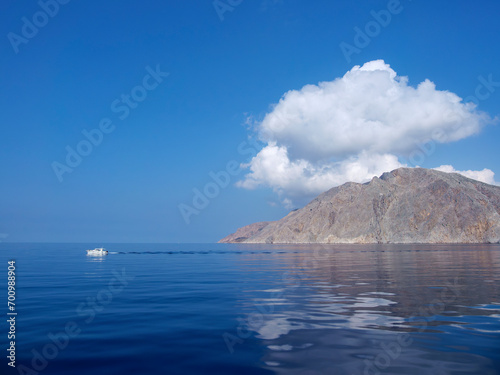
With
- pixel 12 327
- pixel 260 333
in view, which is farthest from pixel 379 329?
pixel 12 327

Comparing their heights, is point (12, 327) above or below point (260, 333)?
above

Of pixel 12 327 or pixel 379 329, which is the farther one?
pixel 12 327

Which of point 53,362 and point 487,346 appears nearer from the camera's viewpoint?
point 53,362

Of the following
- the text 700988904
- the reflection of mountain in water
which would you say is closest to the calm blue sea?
the reflection of mountain in water

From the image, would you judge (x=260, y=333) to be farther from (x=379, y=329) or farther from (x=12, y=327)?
(x=12, y=327)

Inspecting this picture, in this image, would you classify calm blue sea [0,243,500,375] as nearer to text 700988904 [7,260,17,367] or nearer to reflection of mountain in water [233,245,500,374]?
reflection of mountain in water [233,245,500,374]

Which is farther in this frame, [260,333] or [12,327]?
[12,327]

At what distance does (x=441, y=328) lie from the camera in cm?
1470

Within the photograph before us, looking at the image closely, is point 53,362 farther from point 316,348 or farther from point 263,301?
point 263,301

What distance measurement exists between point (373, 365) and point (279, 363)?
2.83 m

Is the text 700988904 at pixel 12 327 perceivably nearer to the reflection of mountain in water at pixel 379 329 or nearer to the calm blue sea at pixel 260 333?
the calm blue sea at pixel 260 333

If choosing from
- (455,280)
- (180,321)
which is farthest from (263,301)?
(455,280)

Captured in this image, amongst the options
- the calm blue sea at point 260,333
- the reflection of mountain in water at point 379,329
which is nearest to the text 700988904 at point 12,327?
the calm blue sea at point 260,333

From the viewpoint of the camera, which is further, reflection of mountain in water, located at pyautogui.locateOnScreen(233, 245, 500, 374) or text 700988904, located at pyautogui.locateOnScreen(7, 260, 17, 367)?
text 700988904, located at pyautogui.locateOnScreen(7, 260, 17, 367)
